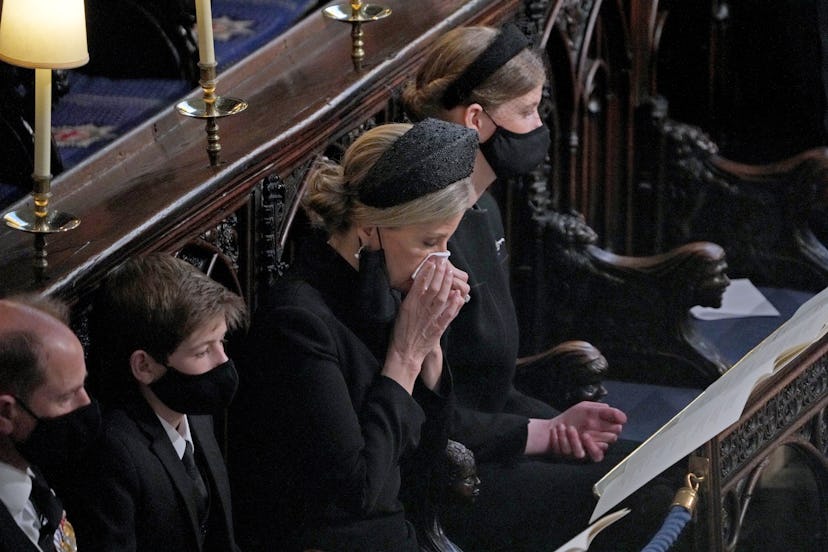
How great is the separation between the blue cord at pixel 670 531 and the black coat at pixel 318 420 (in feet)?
1.73

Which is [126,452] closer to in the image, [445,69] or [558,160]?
[445,69]

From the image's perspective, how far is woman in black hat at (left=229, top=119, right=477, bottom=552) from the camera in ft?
11.5

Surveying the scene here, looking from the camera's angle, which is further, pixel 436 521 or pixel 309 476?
pixel 436 521

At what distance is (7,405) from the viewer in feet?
9.30

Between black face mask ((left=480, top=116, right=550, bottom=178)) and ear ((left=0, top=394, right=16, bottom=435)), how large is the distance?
5.08 feet

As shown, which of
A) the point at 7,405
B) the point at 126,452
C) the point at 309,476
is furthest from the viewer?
the point at 309,476

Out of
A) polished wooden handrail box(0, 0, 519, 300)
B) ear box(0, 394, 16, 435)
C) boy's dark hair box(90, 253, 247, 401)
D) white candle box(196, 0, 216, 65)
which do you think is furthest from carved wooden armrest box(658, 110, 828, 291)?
ear box(0, 394, 16, 435)

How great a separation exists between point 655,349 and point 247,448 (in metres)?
1.88

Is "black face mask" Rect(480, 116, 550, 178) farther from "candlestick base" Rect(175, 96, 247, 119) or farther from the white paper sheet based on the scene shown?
the white paper sheet

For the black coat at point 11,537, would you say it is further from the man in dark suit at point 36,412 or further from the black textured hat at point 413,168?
the black textured hat at point 413,168

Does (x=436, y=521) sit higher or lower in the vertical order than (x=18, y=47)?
lower

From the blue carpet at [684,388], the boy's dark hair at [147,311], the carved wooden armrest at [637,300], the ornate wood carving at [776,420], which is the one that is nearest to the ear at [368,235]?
the boy's dark hair at [147,311]

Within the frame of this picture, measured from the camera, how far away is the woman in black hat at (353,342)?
3510 millimetres

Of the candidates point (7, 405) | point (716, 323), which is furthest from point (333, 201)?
point (716, 323)
